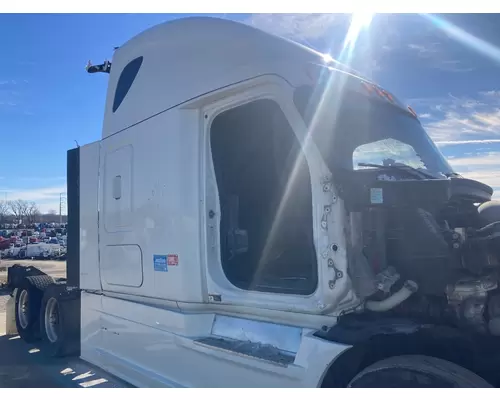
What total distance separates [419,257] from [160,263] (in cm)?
225

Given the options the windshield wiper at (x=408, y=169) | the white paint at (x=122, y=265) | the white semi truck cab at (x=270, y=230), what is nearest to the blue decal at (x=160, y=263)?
the white semi truck cab at (x=270, y=230)

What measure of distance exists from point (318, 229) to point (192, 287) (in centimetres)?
136

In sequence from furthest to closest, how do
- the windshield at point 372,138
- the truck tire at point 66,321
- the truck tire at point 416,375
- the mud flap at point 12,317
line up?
1. the mud flap at point 12,317
2. the truck tire at point 66,321
3. the windshield at point 372,138
4. the truck tire at point 416,375

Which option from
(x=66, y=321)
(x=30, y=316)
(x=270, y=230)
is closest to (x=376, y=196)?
(x=270, y=230)

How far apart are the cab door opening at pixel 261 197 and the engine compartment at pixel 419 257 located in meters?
0.85

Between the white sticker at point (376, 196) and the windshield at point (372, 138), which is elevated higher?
the windshield at point (372, 138)

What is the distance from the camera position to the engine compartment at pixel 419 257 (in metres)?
3.01

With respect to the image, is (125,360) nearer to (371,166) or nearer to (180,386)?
(180,386)

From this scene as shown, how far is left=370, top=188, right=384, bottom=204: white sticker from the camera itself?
3.09m

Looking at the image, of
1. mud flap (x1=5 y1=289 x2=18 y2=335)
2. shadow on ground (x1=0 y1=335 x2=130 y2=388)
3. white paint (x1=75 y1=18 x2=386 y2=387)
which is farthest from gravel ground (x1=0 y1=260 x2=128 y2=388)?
mud flap (x1=5 y1=289 x2=18 y2=335)

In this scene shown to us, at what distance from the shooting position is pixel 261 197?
4.61m

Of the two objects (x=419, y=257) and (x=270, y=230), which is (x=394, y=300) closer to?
(x=419, y=257)

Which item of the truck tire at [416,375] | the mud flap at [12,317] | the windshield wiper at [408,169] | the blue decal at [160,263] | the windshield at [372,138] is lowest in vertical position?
the mud flap at [12,317]

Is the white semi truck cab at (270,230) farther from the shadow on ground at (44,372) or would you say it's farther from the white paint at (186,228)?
the shadow on ground at (44,372)
